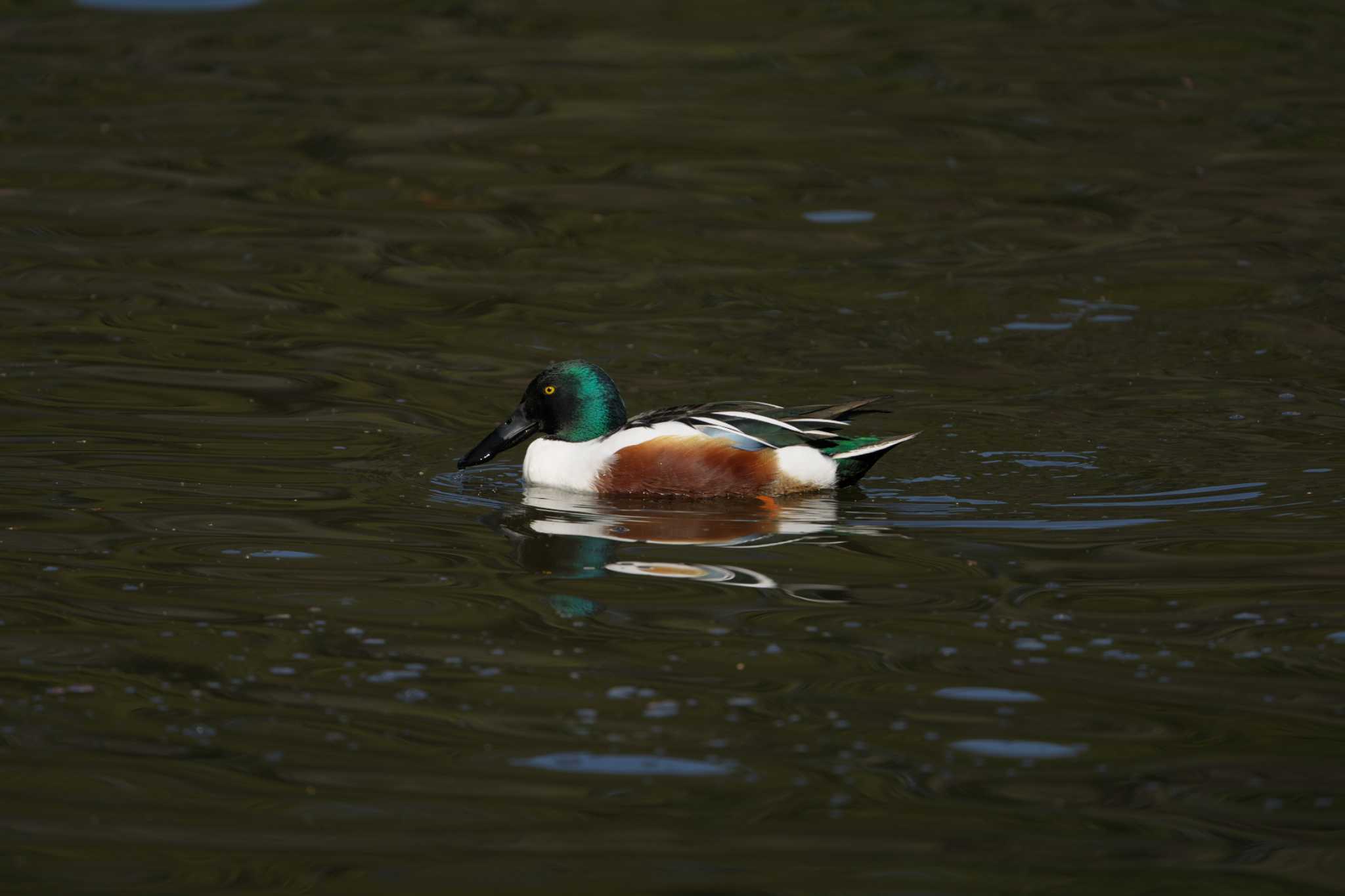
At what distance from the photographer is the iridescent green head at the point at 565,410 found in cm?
882

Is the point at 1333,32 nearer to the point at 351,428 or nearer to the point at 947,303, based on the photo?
the point at 947,303

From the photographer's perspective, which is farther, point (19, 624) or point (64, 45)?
point (64, 45)

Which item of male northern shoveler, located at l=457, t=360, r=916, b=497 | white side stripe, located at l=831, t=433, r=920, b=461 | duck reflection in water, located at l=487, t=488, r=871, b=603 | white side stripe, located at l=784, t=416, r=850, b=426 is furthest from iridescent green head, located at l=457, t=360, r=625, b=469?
white side stripe, located at l=831, t=433, r=920, b=461

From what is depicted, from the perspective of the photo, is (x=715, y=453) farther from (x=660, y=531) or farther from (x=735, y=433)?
(x=660, y=531)

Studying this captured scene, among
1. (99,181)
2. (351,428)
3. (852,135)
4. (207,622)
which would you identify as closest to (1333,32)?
(852,135)

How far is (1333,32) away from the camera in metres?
18.8

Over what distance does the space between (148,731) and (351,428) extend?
421 cm

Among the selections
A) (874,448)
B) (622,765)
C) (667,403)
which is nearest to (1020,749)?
(622,765)

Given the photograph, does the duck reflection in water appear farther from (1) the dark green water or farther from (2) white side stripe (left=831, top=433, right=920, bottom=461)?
(2) white side stripe (left=831, top=433, right=920, bottom=461)

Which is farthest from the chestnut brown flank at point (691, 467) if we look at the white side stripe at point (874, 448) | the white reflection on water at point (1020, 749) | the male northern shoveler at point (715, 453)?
the white reflection on water at point (1020, 749)

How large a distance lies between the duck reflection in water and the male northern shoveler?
0.07 meters

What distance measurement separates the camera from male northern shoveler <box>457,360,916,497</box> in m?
8.44

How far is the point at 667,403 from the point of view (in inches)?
407

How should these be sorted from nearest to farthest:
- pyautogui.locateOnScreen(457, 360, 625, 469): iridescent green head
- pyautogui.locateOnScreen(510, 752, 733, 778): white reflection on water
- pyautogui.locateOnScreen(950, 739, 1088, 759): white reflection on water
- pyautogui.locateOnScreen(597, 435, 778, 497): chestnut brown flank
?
pyautogui.locateOnScreen(510, 752, 733, 778): white reflection on water < pyautogui.locateOnScreen(950, 739, 1088, 759): white reflection on water < pyautogui.locateOnScreen(597, 435, 778, 497): chestnut brown flank < pyautogui.locateOnScreen(457, 360, 625, 469): iridescent green head
